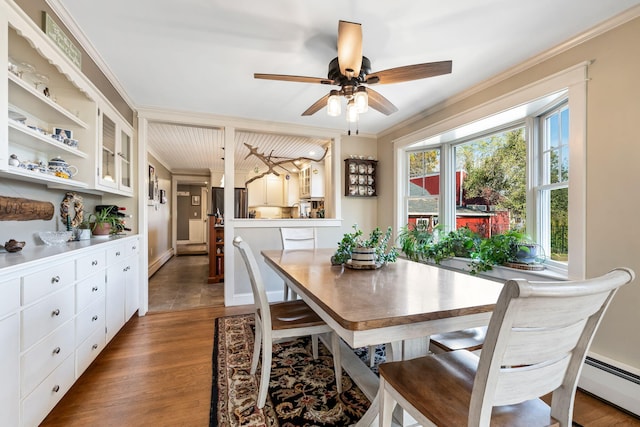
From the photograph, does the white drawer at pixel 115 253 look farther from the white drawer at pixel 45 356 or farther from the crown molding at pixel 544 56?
the crown molding at pixel 544 56

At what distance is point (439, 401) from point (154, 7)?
237cm

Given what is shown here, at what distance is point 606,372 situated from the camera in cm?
171

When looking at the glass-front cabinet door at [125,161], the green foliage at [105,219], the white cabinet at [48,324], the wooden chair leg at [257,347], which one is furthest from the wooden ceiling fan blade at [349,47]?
the green foliage at [105,219]

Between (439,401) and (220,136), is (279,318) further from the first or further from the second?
(220,136)

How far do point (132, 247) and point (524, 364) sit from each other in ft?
10.5

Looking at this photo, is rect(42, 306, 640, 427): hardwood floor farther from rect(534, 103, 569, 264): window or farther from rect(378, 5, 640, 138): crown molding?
rect(378, 5, 640, 138): crown molding

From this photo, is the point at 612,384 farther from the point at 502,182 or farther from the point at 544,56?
the point at 544,56

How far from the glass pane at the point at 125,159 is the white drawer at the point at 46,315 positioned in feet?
4.82

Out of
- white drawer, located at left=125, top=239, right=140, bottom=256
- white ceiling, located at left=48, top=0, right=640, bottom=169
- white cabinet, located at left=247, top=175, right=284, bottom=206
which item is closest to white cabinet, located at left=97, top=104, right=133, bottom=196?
white ceiling, located at left=48, top=0, right=640, bottom=169

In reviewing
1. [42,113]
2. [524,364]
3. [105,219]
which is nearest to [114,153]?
[105,219]

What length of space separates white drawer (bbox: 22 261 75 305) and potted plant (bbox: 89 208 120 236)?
919 mm

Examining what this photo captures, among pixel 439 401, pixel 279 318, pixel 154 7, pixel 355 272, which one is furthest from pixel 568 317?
pixel 154 7

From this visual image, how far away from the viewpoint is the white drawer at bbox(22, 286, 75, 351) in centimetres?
128

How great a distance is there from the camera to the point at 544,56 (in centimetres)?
204
